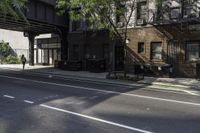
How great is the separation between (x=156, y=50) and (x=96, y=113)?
54.2 feet

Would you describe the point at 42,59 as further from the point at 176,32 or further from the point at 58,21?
the point at 176,32

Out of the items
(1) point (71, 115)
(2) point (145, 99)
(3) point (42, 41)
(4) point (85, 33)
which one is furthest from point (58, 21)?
(1) point (71, 115)

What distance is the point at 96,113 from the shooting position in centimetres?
957

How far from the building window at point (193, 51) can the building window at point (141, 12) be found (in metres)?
4.46

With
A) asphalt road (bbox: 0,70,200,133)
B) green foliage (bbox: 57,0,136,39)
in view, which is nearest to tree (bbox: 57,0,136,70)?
green foliage (bbox: 57,0,136,39)

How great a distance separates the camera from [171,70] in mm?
23094

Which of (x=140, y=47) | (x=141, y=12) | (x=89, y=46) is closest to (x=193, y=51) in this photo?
(x=140, y=47)

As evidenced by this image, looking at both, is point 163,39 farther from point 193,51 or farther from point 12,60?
point 12,60

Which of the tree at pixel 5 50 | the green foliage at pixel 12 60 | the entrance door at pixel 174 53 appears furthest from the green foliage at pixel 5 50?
the entrance door at pixel 174 53

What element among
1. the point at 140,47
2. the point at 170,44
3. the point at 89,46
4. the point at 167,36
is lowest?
the point at 140,47

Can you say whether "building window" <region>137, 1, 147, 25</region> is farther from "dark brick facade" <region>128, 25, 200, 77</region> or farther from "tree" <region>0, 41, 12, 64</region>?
"tree" <region>0, 41, 12, 64</region>

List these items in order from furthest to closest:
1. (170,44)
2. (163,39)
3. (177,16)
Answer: (163,39) → (170,44) → (177,16)

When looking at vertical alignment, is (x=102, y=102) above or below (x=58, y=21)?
below

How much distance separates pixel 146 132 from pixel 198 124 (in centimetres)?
176
